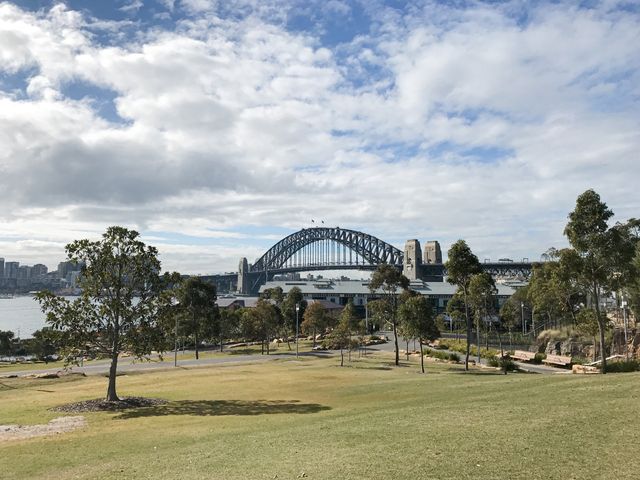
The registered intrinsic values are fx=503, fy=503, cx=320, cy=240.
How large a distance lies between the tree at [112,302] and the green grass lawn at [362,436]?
13.0 ft

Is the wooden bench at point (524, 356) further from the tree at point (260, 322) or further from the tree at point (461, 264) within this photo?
the tree at point (260, 322)

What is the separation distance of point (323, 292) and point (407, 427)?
148 metres

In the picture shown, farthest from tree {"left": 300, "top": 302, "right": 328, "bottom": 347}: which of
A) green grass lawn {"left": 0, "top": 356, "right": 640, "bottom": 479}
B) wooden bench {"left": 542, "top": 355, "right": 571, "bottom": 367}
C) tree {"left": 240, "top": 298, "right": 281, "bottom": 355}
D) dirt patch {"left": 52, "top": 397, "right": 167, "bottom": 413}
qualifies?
dirt patch {"left": 52, "top": 397, "right": 167, "bottom": 413}

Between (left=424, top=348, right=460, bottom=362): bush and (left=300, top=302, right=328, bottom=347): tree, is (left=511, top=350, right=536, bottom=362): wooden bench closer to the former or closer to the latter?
(left=424, top=348, right=460, bottom=362): bush

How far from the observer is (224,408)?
2725 centimetres

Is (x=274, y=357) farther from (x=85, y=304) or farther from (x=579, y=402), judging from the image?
(x=579, y=402)

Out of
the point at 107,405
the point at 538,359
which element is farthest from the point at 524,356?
the point at 107,405

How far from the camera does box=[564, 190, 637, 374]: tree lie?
3089 cm

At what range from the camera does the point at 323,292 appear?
165m

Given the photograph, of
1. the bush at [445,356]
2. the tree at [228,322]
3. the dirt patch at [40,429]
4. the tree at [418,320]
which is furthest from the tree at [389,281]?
the dirt patch at [40,429]

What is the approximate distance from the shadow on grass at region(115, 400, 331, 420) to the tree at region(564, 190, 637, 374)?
1876cm

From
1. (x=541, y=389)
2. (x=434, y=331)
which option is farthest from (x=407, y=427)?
(x=434, y=331)

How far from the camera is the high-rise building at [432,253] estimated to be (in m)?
194

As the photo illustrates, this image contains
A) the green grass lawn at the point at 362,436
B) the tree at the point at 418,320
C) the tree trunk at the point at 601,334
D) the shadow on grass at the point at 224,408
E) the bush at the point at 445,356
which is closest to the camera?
the green grass lawn at the point at 362,436
